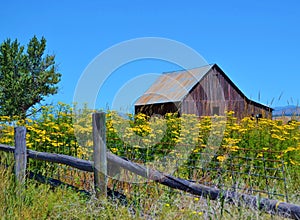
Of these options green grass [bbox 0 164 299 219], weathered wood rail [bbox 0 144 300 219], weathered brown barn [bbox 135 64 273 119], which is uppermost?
weathered brown barn [bbox 135 64 273 119]

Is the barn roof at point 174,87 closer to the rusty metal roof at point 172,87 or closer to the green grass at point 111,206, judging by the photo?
the rusty metal roof at point 172,87

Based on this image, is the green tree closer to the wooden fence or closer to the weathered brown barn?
the weathered brown barn

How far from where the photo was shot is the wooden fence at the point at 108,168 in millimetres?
3375

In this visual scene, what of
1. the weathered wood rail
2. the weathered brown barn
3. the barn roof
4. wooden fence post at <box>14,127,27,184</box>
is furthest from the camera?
the barn roof

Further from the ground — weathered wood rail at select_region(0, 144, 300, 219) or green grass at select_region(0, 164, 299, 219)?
weathered wood rail at select_region(0, 144, 300, 219)

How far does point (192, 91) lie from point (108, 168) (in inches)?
838

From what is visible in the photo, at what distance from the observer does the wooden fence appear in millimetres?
3375

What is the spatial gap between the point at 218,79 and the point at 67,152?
23.0 metres

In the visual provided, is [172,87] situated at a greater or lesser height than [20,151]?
greater

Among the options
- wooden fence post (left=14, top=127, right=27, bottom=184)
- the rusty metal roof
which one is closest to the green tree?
the rusty metal roof

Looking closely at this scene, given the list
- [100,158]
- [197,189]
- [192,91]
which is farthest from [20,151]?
[192,91]

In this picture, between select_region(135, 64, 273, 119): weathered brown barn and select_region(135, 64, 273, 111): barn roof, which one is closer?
select_region(135, 64, 273, 119): weathered brown barn

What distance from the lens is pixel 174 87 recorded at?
25438 millimetres

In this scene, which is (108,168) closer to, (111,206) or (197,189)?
(111,206)
